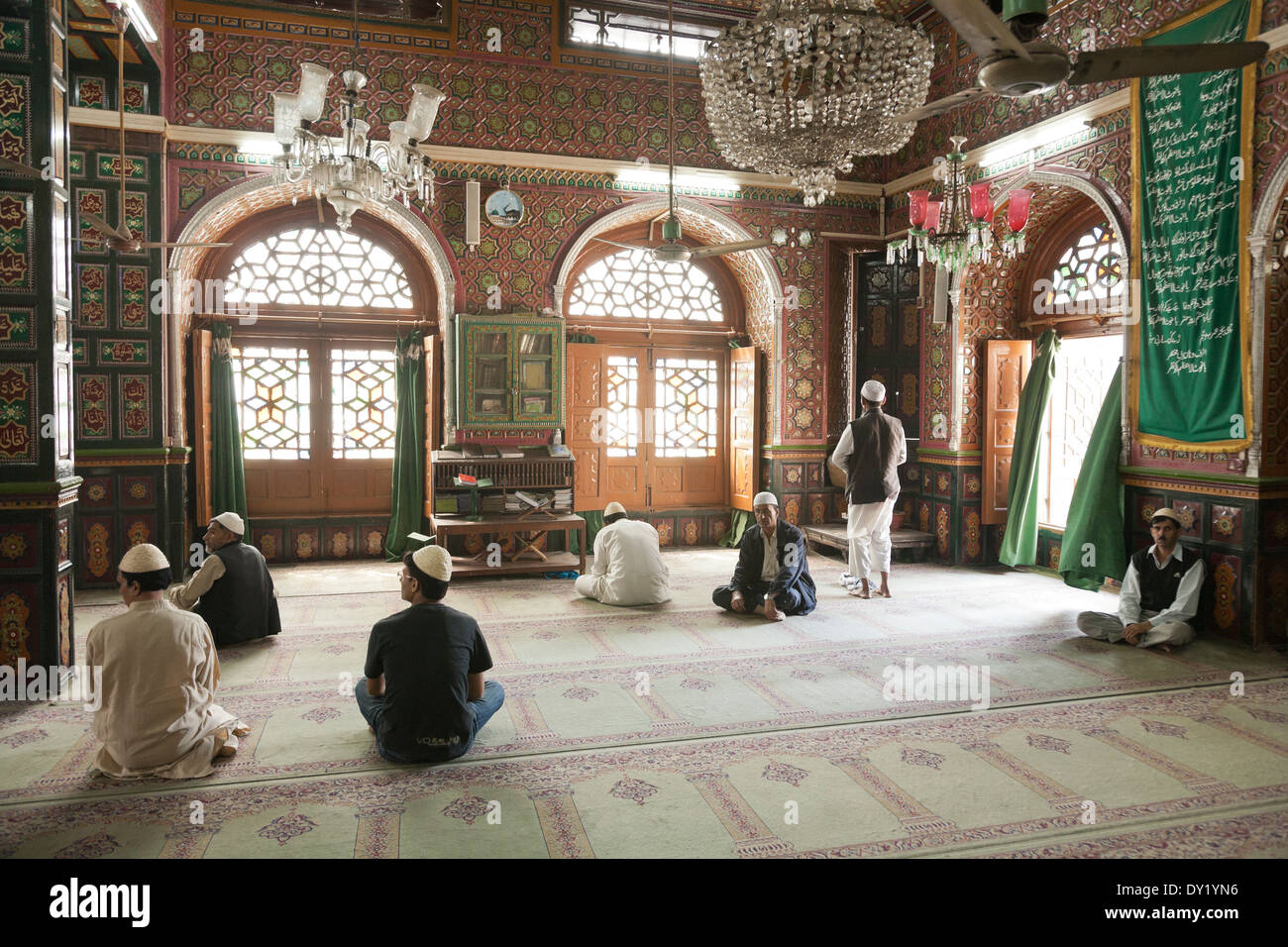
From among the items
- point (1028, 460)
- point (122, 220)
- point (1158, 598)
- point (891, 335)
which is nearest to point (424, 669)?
point (122, 220)

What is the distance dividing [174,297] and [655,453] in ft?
15.1

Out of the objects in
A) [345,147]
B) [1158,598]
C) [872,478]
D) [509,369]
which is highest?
[345,147]

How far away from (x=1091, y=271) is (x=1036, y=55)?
5.26 m

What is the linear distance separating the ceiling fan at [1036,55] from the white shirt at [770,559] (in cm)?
358

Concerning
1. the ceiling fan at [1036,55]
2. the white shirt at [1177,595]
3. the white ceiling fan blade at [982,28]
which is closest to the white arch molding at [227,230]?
the white shirt at [1177,595]

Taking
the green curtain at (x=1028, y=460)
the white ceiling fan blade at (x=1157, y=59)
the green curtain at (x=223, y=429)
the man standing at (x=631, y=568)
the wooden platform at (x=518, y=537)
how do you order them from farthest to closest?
the green curtain at (x=223, y=429) → the green curtain at (x=1028, y=460) → the wooden platform at (x=518, y=537) → the man standing at (x=631, y=568) → the white ceiling fan blade at (x=1157, y=59)

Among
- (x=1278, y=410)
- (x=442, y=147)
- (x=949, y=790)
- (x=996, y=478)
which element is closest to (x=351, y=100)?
(x=442, y=147)

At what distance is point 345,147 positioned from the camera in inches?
172

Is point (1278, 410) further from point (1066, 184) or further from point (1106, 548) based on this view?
point (1066, 184)

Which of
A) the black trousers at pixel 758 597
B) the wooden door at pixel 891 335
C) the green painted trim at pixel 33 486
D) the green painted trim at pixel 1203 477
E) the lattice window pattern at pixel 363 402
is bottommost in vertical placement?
the black trousers at pixel 758 597

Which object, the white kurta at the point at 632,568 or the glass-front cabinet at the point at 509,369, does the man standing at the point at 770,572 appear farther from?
the glass-front cabinet at the point at 509,369

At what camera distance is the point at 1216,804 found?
126 inches

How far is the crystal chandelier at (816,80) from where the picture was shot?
13.0ft

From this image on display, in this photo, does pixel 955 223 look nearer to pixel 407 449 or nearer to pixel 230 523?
pixel 230 523
